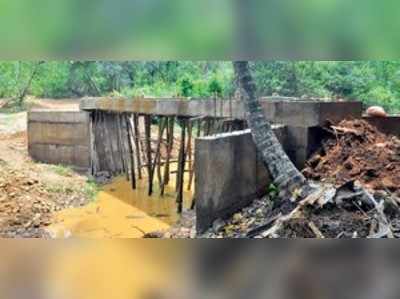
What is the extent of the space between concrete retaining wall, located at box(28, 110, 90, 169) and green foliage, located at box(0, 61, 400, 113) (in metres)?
0.90

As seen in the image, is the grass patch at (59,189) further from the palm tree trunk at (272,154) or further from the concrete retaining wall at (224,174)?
the palm tree trunk at (272,154)

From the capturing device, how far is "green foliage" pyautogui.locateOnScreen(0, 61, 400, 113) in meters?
5.57

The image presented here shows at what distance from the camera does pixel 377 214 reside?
2824mm

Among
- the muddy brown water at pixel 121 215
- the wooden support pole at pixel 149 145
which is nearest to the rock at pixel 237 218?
the muddy brown water at pixel 121 215

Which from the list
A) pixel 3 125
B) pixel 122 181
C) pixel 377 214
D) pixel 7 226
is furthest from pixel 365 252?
pixel 3 125

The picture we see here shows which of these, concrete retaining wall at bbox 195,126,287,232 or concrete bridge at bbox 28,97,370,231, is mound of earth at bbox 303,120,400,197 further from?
concrete retaining wall at bbox 195,126,287,232

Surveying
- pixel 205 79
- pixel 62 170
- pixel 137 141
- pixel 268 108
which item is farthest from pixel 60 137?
pixel 268 108

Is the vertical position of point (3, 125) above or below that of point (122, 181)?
above

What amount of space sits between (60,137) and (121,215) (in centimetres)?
225

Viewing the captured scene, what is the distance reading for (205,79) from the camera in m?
6.95

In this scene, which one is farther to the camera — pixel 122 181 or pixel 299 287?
pixel 122 181

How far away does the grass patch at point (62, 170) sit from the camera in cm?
760
